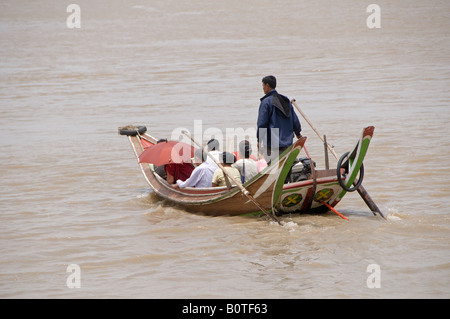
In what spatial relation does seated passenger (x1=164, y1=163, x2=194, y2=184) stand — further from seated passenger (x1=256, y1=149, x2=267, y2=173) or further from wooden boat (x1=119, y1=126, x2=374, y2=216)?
seated passenger (x1=256, y1=149, x2=267, y2=173)

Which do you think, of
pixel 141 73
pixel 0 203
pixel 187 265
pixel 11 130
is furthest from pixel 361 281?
pixel 141 73

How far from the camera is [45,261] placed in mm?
6906

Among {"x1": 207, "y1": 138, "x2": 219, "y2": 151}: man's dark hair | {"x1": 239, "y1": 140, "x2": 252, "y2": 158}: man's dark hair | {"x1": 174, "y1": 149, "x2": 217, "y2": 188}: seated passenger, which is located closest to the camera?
{"x1": 239, "y1": 140, "x2": 252, "y2": 158}: man's dark hair

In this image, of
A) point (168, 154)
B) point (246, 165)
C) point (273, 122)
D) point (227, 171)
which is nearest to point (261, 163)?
point (246, 165)

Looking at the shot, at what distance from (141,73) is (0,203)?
11652mm

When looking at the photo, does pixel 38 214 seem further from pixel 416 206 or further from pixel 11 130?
pixel 11 130

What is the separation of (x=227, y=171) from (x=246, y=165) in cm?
25

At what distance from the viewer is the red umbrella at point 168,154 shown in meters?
8.44

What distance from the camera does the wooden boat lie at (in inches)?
273

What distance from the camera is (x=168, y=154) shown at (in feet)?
27.8

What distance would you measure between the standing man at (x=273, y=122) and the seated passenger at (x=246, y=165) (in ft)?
0.54

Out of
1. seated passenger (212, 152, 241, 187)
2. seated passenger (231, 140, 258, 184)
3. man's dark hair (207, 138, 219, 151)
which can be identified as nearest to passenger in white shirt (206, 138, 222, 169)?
man's dark hair (207, 138, 219, 151)

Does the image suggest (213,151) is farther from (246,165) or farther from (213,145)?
(246,165)

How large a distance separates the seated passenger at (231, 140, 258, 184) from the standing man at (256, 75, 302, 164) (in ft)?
0.54
